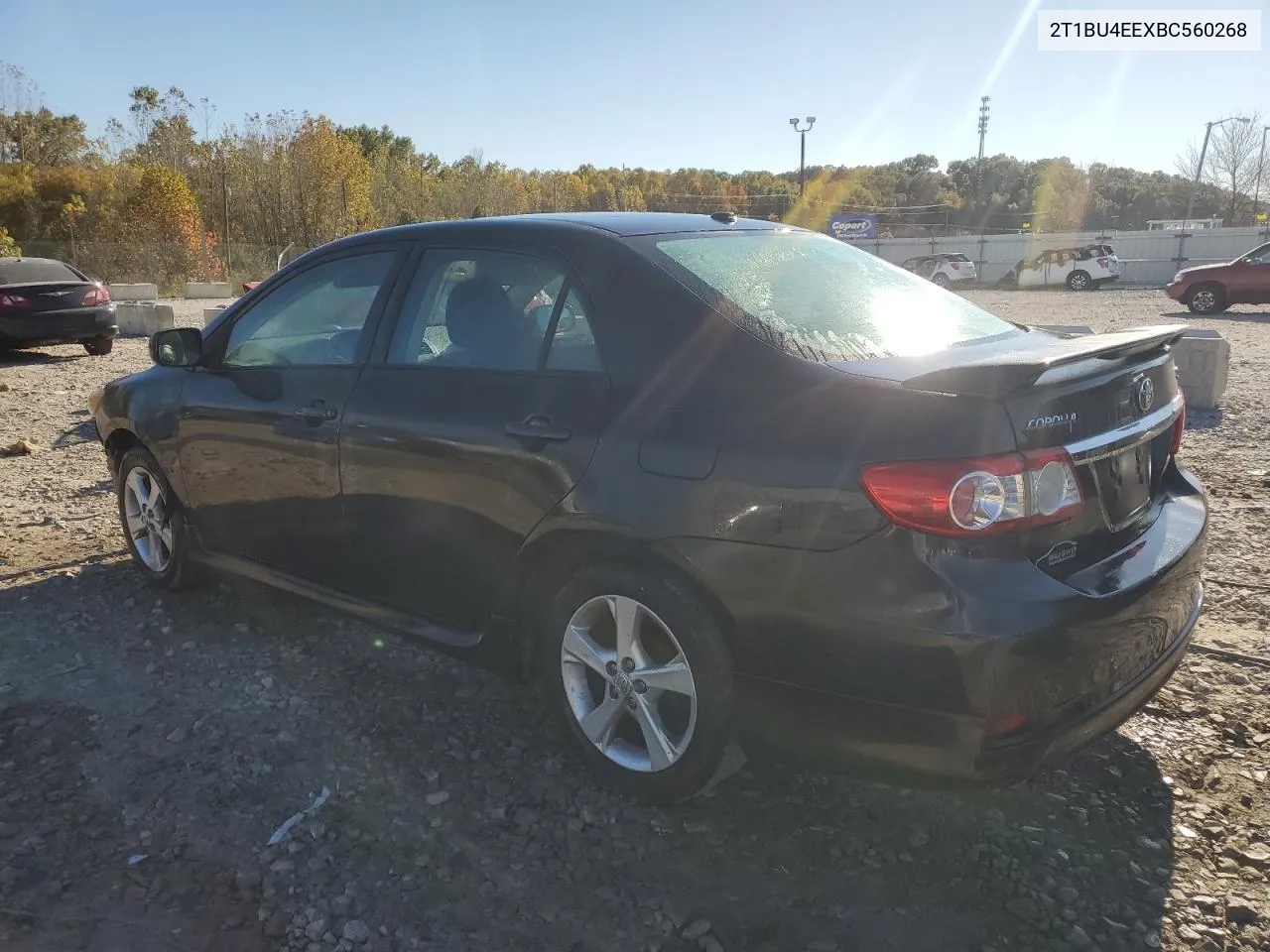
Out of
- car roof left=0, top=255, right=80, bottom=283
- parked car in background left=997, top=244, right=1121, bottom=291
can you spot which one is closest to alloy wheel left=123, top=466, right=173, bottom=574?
car roof left=0, top=255, right=80, bottom=283

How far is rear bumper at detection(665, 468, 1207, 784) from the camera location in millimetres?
2215

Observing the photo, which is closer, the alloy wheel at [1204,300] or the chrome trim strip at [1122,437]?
the chrome trim strip at [1122,437]

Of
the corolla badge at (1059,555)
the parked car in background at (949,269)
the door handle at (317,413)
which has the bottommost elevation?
the parked car in background at (949,269)

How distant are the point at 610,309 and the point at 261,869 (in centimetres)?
185

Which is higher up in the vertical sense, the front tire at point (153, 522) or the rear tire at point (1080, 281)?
the front tire at point (153, 522)

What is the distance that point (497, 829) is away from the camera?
2832 mm

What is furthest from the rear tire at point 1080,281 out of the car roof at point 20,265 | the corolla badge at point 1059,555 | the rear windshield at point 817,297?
the corolla badge at point 1059,555

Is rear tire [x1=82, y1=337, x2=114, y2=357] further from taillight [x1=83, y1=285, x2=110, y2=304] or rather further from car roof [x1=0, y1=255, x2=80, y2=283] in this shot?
car roof [x1=0, y1=255, x2=80, y2=283]

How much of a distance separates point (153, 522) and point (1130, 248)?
49.8m

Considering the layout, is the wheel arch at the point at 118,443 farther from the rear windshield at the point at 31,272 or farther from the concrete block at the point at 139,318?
the concrete block at the point at 139,318

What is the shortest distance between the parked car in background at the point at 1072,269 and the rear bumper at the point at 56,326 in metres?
32.7

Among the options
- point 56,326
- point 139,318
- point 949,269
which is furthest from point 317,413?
point 949,269

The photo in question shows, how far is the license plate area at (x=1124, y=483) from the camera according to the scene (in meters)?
2.50

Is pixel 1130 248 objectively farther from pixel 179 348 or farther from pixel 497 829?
pixel 497 829
